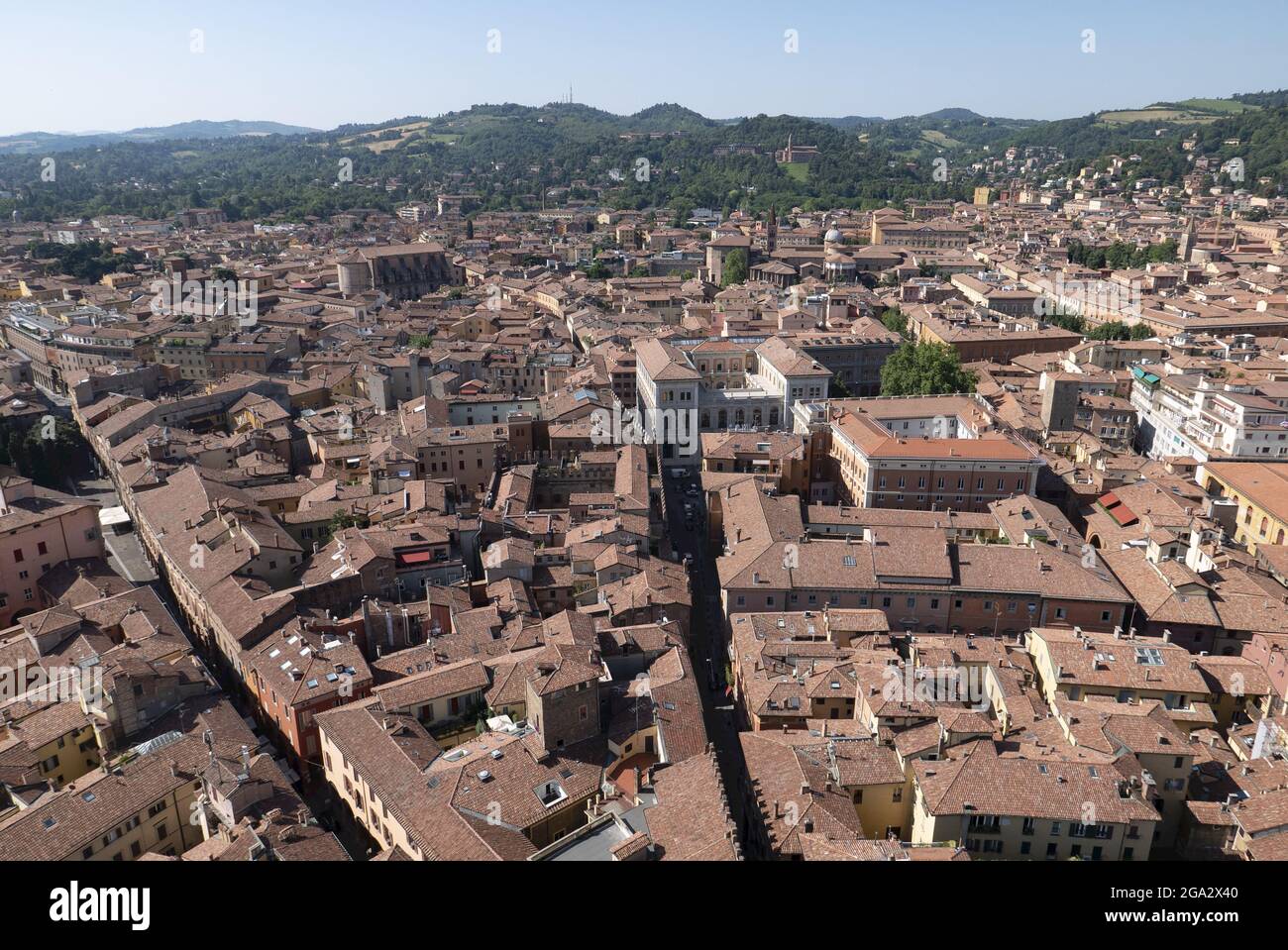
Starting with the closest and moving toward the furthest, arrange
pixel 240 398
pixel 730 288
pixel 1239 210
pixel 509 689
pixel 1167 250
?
pixel 509 689 < pixel 240 398 < pixel 730 288 < pixel 1167 250 < pixel 1239 210

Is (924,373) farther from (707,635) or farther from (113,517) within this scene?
(113,517)

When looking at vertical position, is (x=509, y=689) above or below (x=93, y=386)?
below

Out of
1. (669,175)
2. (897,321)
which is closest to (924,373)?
(897,321)

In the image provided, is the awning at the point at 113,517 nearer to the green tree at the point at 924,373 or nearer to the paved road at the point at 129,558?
the paved road at the point at 129,558
